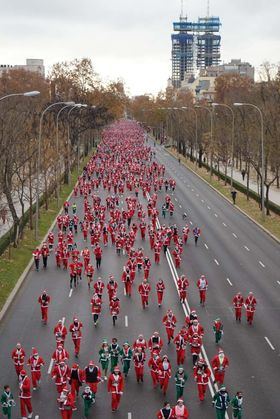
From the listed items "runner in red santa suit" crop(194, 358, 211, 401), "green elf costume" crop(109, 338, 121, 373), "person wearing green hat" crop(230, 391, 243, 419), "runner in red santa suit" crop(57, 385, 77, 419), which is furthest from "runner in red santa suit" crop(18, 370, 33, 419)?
"person wearing green hat" crop(230, 391, 243, 419)

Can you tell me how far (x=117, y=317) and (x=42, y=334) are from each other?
288cm

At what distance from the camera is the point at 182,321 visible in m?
22.1

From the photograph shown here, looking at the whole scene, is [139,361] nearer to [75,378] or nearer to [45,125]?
[75,378]

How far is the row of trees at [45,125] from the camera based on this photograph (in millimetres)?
33656

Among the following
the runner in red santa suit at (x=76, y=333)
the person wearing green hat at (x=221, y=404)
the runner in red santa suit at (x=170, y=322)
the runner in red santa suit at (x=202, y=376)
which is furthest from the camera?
the runner in red santa suit at (x=170, y=322)

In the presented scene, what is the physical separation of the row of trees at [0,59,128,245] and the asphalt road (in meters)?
5.70

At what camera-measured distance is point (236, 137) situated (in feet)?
216

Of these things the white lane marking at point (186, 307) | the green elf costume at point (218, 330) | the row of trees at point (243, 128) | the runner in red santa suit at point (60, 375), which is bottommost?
the white lane marking at point (186, 307)

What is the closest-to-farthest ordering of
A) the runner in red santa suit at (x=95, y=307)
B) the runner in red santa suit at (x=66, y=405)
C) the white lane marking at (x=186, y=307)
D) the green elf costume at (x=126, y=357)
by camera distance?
the runner in red santa suit at (x=66, y=405) → the white lane marking at (x=186, y=307) → the green elf costume at (x=126, y=357) → the runner in red santa suit at (x=95, y=307)

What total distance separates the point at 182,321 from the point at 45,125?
45345mm

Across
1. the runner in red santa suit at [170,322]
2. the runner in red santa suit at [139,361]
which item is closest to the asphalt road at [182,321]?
the runner in red santa suit at [139,361]

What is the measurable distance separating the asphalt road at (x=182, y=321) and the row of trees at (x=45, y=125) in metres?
5.70

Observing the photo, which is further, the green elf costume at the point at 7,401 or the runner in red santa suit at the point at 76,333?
the runner in red santa suit at the point at 76,333

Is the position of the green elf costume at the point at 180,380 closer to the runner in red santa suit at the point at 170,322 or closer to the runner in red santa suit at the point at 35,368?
the runner in red santa suit at the point at 35,368
